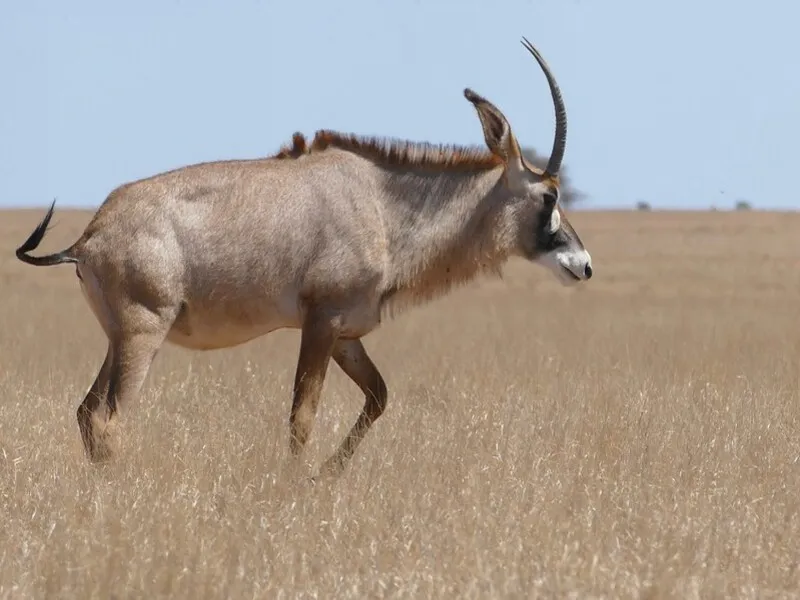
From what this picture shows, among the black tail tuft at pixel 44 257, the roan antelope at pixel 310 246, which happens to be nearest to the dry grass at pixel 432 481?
the roan antelope at pixel 310 246

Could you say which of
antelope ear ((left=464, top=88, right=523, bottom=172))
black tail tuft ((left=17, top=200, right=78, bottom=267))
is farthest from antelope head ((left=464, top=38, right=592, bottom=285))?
black tail tuft ((left=17, top=200, right=78, bottom=267))

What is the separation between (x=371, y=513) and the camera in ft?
21.6

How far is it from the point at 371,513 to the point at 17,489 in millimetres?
1752

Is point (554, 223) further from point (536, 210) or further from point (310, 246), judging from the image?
point (310, 246)

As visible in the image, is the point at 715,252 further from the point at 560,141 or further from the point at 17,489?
the point at 17,489

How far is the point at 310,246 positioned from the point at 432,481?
1.78 m

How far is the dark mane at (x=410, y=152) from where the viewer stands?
9.02 meters

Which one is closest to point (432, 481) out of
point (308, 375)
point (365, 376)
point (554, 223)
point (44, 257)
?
point (308, 375)

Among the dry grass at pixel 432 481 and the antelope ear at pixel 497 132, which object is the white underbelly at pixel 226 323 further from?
the antelope ear at pixel 497 132

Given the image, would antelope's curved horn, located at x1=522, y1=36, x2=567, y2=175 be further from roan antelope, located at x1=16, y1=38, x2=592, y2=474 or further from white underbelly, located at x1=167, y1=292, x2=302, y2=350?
white underbelly, located at x1=167, y1=292, x2=302, y2=350

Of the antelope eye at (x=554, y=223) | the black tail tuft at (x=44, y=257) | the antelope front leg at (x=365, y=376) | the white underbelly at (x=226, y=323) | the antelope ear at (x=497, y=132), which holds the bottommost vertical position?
the antelope front leg at (x=365, y=376)

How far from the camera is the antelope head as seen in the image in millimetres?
9195

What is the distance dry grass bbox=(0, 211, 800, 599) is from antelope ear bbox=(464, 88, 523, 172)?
1597mm

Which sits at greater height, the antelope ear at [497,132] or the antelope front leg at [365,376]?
the antelope ear at [497,132]
